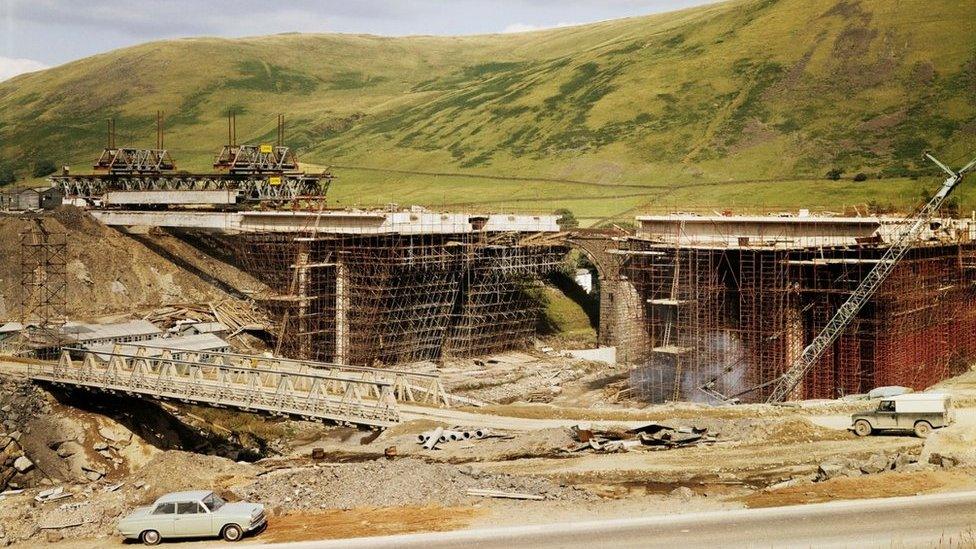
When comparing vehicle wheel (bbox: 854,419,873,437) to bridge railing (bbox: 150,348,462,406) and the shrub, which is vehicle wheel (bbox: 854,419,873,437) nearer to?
bridge railing (bbox: 150,348,462,406)

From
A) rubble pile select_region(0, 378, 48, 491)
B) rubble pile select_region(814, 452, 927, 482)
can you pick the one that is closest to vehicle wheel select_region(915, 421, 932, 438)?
rubble pile select_region(814, 452, 927, 482)

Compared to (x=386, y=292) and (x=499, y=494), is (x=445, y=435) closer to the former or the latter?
(x=499, y=494)

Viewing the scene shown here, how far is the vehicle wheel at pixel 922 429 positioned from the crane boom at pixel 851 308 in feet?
52.3

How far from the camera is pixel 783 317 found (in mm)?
66188

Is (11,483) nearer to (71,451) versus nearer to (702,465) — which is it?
(71,451)

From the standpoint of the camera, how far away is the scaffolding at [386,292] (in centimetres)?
8112

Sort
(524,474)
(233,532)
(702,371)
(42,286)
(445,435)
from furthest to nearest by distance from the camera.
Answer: (42,286), (702,371), (445,435), (524,474), (233,532)

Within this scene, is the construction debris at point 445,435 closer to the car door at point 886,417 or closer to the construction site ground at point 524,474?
the construction site ground at point 524,474

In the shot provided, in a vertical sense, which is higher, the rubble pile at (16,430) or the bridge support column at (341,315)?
the bridge support column at (341,315)

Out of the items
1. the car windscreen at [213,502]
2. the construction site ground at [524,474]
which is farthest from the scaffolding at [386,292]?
the car windscreen at [213,502]

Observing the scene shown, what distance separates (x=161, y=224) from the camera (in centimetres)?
10338

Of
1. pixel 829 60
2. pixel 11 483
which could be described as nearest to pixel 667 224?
pixel 11 483

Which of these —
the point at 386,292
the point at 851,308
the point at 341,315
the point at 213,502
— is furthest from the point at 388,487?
the point at 341,315

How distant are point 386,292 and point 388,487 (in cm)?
4128
